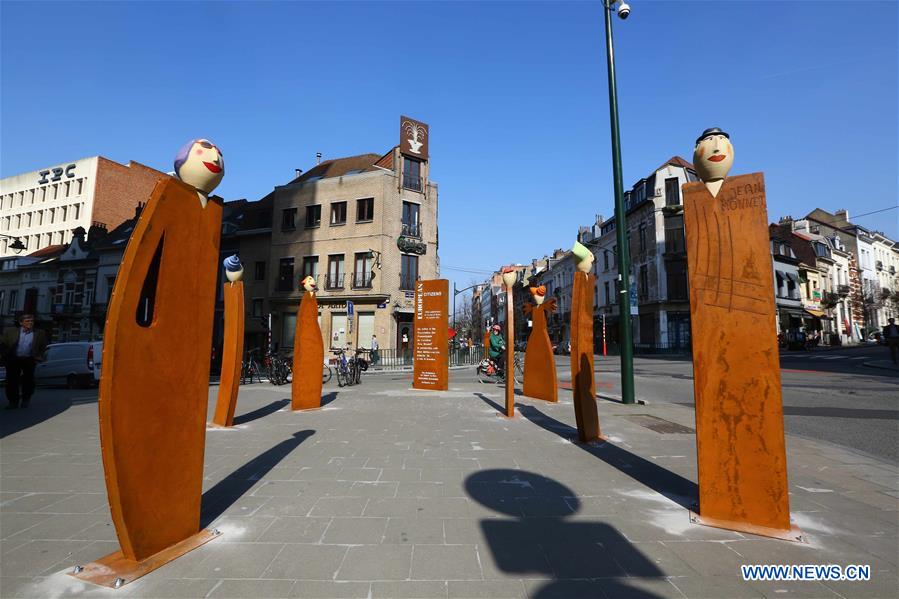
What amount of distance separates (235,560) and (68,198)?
191 feet

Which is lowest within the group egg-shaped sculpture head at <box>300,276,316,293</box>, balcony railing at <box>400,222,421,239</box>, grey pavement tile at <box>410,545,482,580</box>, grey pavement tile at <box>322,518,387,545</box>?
grey pavement tile at <box>322,518,387,545</box>

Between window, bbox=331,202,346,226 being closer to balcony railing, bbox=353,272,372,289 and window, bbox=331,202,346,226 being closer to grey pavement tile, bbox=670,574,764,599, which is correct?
balcony railing, bbox=353,272,372,289

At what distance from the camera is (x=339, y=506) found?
349 cm

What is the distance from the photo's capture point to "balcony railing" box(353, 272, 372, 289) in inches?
1065

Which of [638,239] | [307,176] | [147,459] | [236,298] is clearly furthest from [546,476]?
[638,239]

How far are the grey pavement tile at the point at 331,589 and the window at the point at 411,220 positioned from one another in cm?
2639

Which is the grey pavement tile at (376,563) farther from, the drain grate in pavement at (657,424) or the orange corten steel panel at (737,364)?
the drain grate in pavement at (657,424)

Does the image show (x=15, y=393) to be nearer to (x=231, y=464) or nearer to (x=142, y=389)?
(x=231, y=464)

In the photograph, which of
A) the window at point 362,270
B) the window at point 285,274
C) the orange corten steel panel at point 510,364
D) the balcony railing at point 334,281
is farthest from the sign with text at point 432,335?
the window at point 285,274

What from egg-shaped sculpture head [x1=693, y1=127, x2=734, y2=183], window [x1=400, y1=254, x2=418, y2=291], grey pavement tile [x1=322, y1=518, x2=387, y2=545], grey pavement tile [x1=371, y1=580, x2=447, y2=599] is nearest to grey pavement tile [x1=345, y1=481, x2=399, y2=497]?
grey pavement tile [x1=322, y1=518, x2=387, y2=545]

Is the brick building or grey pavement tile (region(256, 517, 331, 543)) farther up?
the brick building

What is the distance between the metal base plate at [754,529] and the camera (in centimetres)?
293

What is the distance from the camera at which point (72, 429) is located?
684cm

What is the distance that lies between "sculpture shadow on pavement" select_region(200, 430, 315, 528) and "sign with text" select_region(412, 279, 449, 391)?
636cm
